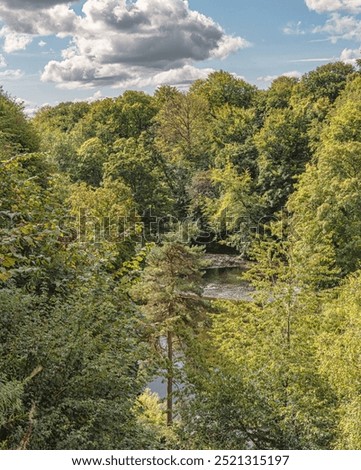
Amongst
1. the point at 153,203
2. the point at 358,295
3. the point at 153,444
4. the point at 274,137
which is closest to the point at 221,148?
the point at 274,137

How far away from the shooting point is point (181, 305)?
17578 millimetres

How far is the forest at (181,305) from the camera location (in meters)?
6.11

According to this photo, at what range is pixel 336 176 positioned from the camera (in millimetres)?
23969

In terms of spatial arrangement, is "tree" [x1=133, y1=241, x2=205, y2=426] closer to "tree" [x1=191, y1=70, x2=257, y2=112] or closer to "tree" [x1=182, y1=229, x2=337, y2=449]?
"tree" [x1=182, y1=229, x2=337, y2=449]

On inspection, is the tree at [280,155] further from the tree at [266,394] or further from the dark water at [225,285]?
the tree at [266,394]

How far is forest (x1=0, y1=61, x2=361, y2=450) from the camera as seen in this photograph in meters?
6.11

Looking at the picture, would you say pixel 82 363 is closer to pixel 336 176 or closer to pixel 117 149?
pixel 336 176

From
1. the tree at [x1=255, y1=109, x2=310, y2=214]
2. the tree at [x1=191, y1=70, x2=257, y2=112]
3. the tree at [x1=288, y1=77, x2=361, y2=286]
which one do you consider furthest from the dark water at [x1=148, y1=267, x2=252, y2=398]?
the tree at [x1=191, y1=70, x2=257, y2=112]

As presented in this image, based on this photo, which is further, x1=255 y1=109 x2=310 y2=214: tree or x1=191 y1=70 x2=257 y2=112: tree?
x1=191 y1=70 x2=257 y2=112: tree

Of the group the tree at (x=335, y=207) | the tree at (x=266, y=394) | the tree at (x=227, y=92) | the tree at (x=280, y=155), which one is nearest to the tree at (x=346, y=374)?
the tree at (x=266, y=394)

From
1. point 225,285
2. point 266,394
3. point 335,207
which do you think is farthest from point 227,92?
point 266,394

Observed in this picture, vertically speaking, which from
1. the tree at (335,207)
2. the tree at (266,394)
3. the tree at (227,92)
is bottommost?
the tree at (266,394)

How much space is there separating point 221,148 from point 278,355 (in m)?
32.4
